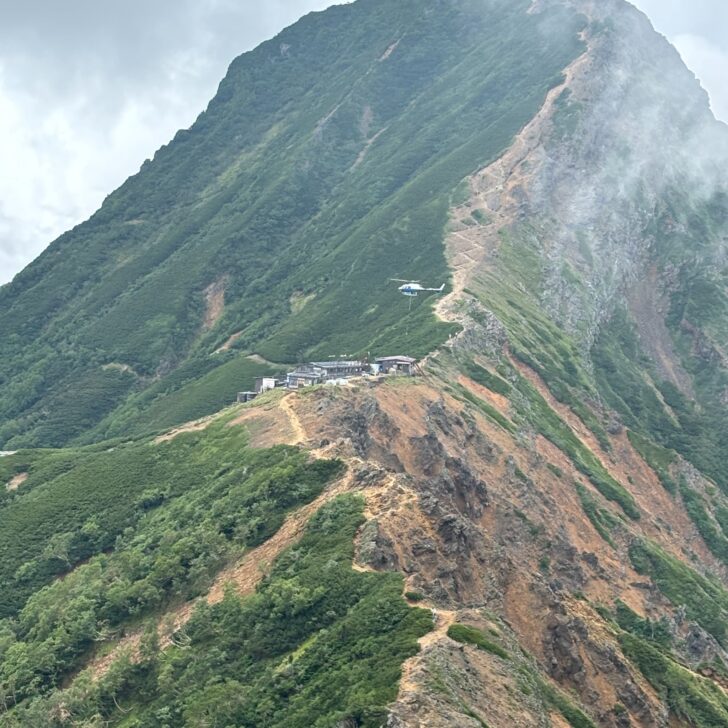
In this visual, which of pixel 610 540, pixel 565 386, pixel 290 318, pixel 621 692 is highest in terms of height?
pixel 290 318

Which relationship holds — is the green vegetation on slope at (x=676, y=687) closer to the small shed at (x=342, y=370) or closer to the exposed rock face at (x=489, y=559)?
the exposed rock face at (x=489, y=559)

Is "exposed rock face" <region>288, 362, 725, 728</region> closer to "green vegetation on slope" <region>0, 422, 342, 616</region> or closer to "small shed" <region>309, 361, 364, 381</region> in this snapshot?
"green vegetation on slope" <region>0, 422, 342, 616</region>

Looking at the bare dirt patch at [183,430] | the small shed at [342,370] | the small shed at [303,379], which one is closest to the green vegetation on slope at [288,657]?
the bare dirt patch at [183,430]

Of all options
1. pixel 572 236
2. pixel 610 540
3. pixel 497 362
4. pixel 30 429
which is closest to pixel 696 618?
pixel 610 540

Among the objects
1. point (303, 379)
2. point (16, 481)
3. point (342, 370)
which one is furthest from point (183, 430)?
point (16, 481)

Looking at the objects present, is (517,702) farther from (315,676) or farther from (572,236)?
(572,236)

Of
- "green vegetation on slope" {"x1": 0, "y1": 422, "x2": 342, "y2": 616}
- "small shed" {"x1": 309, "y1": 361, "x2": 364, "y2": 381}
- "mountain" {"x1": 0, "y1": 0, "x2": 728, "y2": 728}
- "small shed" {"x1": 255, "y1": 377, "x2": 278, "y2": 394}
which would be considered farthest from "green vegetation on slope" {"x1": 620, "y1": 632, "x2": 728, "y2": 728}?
"small shed" {"x1": 255, "y1": 377, "x2": 278, "y2": 394}

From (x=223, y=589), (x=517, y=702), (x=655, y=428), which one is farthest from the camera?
(x=655, y=428)
